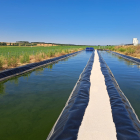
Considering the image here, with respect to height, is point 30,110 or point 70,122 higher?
point 70,122

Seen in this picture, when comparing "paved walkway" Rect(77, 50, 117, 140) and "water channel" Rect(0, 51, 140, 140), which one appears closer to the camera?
"paved walkway" Rect(77, 50, 117, 140)

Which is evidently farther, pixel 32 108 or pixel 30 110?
pixel 32 108

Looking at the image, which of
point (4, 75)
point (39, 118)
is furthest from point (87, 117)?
point (4, 75)

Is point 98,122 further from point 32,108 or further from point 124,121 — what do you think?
point 32,108

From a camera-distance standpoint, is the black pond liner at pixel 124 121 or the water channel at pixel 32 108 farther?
the water channel at pixel 32 108

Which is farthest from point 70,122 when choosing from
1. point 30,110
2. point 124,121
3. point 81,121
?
point 30,110

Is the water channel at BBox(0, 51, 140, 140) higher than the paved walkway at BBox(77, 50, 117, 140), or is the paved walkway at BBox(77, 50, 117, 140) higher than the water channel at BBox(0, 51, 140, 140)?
the paved walkway at BBox(77, 50, 117, 140)

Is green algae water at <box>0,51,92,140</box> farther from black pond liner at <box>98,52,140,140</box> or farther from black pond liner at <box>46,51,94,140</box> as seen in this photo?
black pond liner at <box>98,52,140,140</box>

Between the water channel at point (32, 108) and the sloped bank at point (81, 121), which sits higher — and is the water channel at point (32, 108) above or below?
below

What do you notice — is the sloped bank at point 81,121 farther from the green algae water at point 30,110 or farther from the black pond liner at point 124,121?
the green algae water at point 30,110

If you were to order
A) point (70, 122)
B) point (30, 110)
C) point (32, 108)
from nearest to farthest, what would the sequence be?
point (70, 122) → point (30, 110) → point (32, 108)

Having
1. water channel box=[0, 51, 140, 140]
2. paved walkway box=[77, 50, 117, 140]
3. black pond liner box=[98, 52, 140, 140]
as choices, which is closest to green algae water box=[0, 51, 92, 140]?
water channel box=[0, 51, 140, 140]

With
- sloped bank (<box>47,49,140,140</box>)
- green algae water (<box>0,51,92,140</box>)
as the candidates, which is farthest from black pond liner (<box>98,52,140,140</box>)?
green algae water (<box>0,51,92,140</box>)

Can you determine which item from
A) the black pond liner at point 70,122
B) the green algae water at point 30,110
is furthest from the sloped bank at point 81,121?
the green algae water at point 30,110
